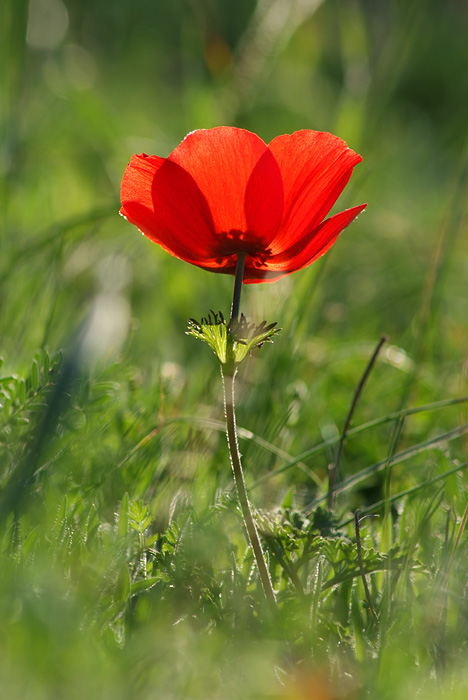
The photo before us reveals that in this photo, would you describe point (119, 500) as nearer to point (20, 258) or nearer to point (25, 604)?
point (25, 604)

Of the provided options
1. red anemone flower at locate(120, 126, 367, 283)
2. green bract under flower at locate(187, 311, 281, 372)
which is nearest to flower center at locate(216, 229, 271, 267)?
red anemone flower at locate(120, 126, 367, 283)

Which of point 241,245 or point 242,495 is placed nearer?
point 242,495

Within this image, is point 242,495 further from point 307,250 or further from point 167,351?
point 167,351

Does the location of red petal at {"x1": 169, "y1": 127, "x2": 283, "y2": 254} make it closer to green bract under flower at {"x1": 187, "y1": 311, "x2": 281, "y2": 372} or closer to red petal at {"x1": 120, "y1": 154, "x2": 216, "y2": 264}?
red petal at {"x1": 120, "y1": 154, "x2": 216, "y2": 264}

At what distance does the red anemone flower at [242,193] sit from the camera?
84 centimetres

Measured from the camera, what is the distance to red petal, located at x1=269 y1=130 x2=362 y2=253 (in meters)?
0.83

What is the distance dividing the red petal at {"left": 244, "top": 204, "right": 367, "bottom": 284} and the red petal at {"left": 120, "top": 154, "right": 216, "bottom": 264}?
0.27 ft

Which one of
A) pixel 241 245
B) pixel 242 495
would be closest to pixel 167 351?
pixel 241 245

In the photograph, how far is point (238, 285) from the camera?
850 mm

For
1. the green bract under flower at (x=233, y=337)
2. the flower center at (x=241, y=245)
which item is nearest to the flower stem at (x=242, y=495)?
the green bract under flower at (x=233, y=337)

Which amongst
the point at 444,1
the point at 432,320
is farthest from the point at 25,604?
the point at 444,1

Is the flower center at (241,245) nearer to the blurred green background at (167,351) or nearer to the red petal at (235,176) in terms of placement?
the red petal at (235,176)

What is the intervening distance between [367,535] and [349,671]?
0.20 m

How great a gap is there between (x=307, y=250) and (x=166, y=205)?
0.18m
